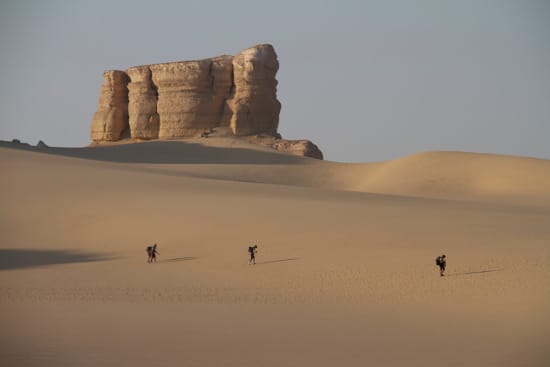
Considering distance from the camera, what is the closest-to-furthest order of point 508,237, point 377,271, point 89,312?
1. point 89,312
2. point 377,271
3. point 508,237

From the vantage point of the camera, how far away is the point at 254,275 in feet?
60.9

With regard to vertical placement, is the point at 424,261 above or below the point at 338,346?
above

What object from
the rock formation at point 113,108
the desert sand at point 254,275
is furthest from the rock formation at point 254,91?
the desert sand at point 254,275

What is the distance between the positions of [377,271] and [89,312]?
756cm

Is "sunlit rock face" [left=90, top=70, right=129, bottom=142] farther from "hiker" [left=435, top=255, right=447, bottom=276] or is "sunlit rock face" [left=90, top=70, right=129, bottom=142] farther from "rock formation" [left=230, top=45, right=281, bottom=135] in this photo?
"hiker" [left=435, top=255, right=447, bottom=276]

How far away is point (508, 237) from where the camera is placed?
21.7 meters

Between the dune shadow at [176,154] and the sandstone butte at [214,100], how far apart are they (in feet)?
12.8

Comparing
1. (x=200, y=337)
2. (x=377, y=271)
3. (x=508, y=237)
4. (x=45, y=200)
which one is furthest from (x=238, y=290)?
(x=45, y=200)

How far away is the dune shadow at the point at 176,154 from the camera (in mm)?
46719

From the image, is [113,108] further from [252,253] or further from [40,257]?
[252,253]

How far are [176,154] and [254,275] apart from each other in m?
30.6

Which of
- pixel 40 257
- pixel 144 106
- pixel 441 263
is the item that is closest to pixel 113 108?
pixel 144 106

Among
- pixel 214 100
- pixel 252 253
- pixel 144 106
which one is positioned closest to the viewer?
pixel 252 253

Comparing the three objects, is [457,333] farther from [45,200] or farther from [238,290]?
[45,200]
